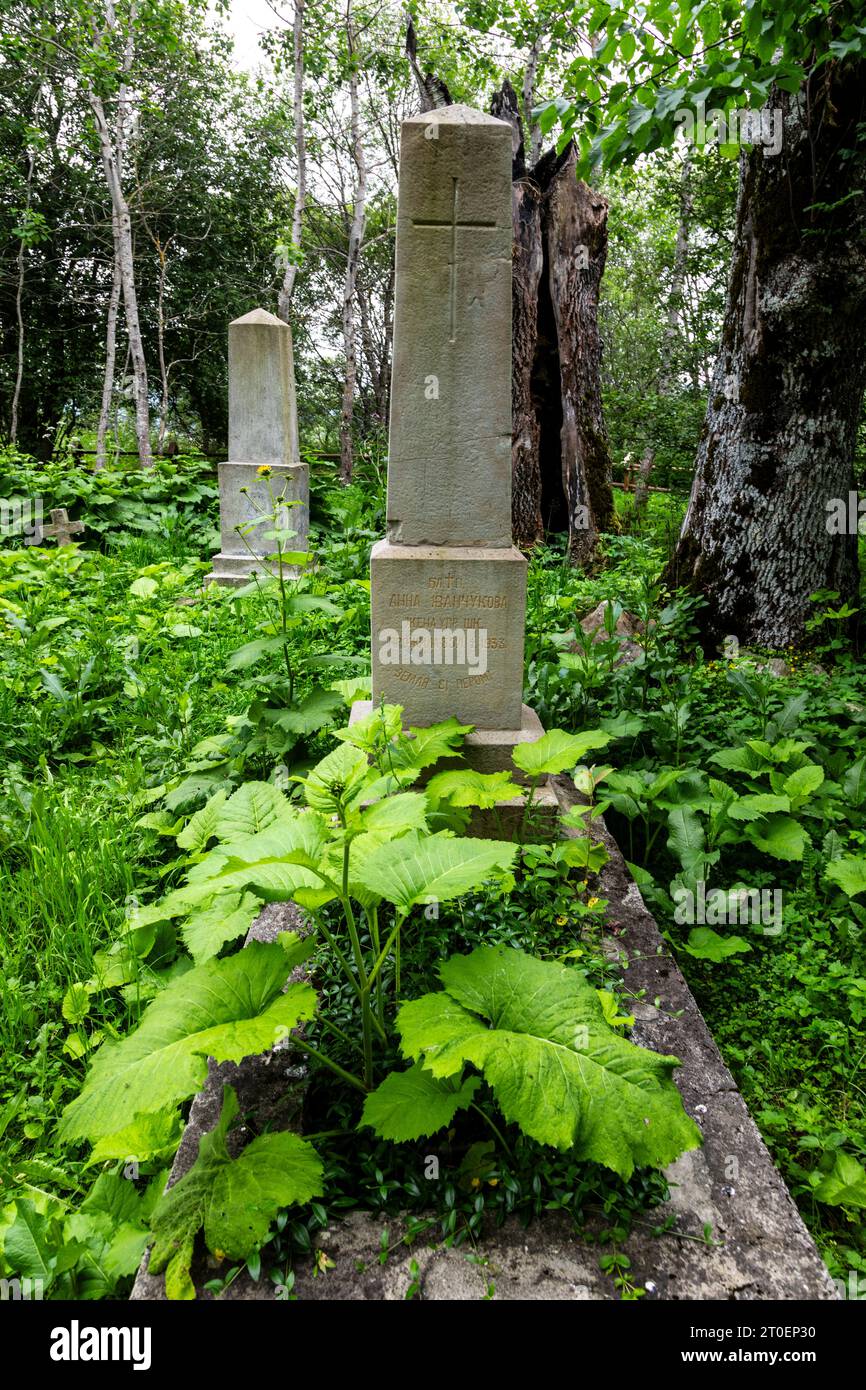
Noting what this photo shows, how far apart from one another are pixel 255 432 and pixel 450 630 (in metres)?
6.40

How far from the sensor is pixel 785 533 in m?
4.95

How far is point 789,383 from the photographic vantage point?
476cm

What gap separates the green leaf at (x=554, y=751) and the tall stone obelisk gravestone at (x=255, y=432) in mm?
6108

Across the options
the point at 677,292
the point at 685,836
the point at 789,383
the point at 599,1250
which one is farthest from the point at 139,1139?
the point at 677,292

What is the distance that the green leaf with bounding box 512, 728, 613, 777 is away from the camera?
2.61 metres

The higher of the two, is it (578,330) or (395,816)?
(578,330)

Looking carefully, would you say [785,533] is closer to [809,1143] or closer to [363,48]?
[809,1143]

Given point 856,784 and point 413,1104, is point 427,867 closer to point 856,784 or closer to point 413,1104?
point 413,1104

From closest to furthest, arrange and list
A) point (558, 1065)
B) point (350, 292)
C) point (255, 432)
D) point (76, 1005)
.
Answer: point (558, 1065) < point (76, 1005) < point (255, 432) < point (350, 292)

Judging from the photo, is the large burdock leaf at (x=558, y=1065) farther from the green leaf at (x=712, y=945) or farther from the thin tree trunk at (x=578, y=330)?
the thin tree trunk at (x=578, y=330)

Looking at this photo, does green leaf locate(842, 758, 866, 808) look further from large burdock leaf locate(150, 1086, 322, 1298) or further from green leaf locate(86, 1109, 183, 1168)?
green leaf locate(86, 1109, 183, 1168)

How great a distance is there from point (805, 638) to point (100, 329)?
18892mm

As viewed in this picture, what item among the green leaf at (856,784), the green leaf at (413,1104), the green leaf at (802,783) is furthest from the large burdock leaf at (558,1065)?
the green leaf at (856,784)

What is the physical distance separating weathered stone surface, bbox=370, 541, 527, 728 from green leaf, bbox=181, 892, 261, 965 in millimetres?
1409
